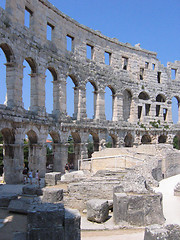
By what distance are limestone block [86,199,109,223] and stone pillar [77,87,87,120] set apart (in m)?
13.4

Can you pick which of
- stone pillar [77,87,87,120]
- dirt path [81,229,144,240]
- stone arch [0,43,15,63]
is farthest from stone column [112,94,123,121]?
dirt path [81,229,144,240]

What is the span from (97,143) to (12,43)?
1130 centimetres

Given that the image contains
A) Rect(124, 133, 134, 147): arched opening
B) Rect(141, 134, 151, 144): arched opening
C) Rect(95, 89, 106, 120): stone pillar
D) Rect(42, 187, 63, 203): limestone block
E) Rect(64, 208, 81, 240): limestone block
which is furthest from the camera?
Rect(141, 134, 151, 144): arched opening

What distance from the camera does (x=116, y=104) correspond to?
82.0 ft

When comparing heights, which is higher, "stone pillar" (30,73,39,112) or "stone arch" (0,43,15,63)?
"stone arch" (0,43,15,63)

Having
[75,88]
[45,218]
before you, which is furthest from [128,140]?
[45,218]

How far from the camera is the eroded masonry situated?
15336 mm

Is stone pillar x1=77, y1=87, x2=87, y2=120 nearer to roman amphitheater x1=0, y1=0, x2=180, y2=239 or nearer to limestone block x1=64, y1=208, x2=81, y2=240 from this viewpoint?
roman amphitheater x1=0, y1=0, x2=180, y2=239

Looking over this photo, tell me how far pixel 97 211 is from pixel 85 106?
1465 centimetres

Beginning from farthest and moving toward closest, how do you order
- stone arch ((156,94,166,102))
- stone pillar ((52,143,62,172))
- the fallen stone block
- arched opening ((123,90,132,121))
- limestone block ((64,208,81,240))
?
stone arch ((156,94,166,102))
arched opening ((123,90,132,121))
stone pillar ((52,143,62,172))
the fallen stone block
limestone block ((64,208,81,240))

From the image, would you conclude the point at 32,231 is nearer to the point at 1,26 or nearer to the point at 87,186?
the point at 87,186

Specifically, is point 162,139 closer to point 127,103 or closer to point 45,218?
point 127,103

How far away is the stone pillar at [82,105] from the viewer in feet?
70.2

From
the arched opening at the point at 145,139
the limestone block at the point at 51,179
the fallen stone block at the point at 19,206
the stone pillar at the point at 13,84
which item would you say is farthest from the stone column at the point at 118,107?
the fallen stone block at the point at 19,206
